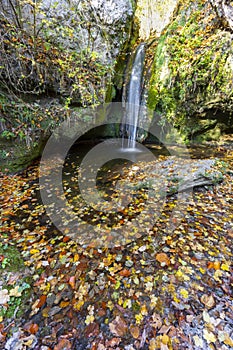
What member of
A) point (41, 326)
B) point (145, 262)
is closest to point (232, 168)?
point (145, 262)

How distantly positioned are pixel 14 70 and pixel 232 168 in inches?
227

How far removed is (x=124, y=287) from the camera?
208 cm

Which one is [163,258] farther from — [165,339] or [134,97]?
[134,97]

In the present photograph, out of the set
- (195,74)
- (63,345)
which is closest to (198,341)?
(63,345)

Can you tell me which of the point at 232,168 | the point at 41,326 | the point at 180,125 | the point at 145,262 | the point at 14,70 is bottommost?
the point at 41,326

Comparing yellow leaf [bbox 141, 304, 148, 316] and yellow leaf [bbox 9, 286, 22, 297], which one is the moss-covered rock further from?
yellow leaf [bbox 9, 286, 22, 297]

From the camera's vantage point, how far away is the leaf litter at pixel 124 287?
5.54 feet

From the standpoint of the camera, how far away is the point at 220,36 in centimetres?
524

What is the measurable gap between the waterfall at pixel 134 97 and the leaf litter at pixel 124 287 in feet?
15.2

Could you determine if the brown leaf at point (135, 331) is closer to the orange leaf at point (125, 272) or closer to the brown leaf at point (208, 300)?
the orange leaf at point (125, 272)

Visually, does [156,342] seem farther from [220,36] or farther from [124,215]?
[220,36]

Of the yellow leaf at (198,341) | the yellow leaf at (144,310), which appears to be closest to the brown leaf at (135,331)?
the yellow leaf at (144,310)

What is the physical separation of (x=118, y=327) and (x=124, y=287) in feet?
1.24

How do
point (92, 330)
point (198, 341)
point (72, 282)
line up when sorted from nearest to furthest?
point (198, 341) → point (92, 330) → point (72, 282)
